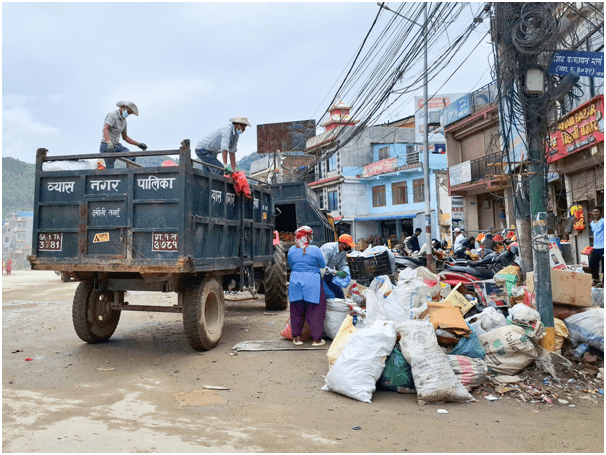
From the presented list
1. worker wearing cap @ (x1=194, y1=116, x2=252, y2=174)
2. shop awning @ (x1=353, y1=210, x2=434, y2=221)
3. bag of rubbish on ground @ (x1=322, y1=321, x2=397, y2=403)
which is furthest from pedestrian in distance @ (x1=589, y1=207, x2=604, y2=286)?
shop awning @ (x1=353, y1=210, x2=434, y2=221)

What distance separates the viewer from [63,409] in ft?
11.5

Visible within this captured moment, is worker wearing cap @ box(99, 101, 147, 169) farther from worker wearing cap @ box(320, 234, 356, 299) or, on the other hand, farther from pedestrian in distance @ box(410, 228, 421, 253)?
pedestrian in distance @ box(410, 228, 421, 253)

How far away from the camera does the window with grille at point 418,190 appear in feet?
93.4

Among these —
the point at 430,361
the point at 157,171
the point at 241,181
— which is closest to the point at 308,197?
the point at 241,181

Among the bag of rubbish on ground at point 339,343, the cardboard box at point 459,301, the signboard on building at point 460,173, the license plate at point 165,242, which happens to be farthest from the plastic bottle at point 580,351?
the signboard on building at point 460,173

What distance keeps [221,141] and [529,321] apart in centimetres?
436

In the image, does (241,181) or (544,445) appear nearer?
(544,445)

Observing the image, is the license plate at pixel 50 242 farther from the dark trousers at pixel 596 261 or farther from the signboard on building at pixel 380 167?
the signboard on building at pixel 380 167

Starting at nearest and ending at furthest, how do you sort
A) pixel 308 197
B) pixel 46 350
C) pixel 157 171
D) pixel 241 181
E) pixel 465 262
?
pixel 157 171 < pixel 46 350 < pixel 241 181 < pixel 465 262 < pixel 308 197

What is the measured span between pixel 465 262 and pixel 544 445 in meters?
5.15

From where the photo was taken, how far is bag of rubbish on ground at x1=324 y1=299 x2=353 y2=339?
5781mm

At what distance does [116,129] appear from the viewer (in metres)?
6.36

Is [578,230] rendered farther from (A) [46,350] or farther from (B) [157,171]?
(A) [46,350]

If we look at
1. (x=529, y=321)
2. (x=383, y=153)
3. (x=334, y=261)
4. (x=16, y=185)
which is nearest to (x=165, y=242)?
(x=334, y=261)
